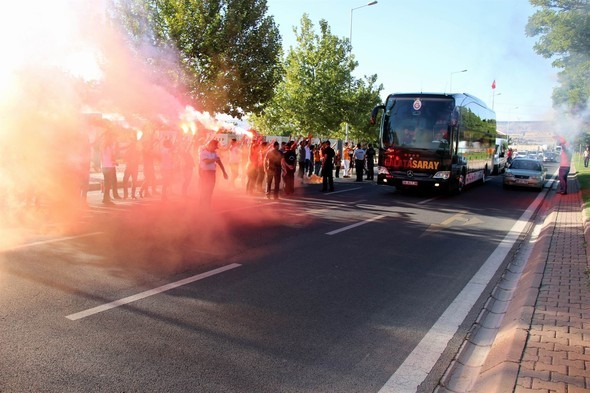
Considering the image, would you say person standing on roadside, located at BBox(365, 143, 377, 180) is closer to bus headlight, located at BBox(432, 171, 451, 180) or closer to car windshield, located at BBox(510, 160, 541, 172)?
car windshield, located at BBox(510, 160, 541, 172)

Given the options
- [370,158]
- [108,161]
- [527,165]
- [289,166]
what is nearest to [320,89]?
[370,158]

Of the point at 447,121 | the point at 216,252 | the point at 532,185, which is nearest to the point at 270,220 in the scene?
the point at 216,252

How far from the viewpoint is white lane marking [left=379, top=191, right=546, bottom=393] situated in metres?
3.41

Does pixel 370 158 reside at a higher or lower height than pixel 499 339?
higher

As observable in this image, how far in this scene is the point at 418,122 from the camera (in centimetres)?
1504

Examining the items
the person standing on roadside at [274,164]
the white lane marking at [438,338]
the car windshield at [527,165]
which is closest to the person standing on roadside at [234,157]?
the person standing on roadside at [274,164]

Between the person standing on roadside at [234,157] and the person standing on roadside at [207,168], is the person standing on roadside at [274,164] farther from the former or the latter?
A: the person standing on roadside at [207,168]

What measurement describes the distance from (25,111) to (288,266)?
621 cm

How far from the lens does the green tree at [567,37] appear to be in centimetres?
1502

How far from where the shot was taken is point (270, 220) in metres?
10.1

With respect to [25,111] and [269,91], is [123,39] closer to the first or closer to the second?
[269,91]

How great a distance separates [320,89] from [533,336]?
1306 inches

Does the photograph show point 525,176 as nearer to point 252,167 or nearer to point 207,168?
point 252,167

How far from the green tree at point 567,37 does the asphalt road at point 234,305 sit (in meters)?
9.51
